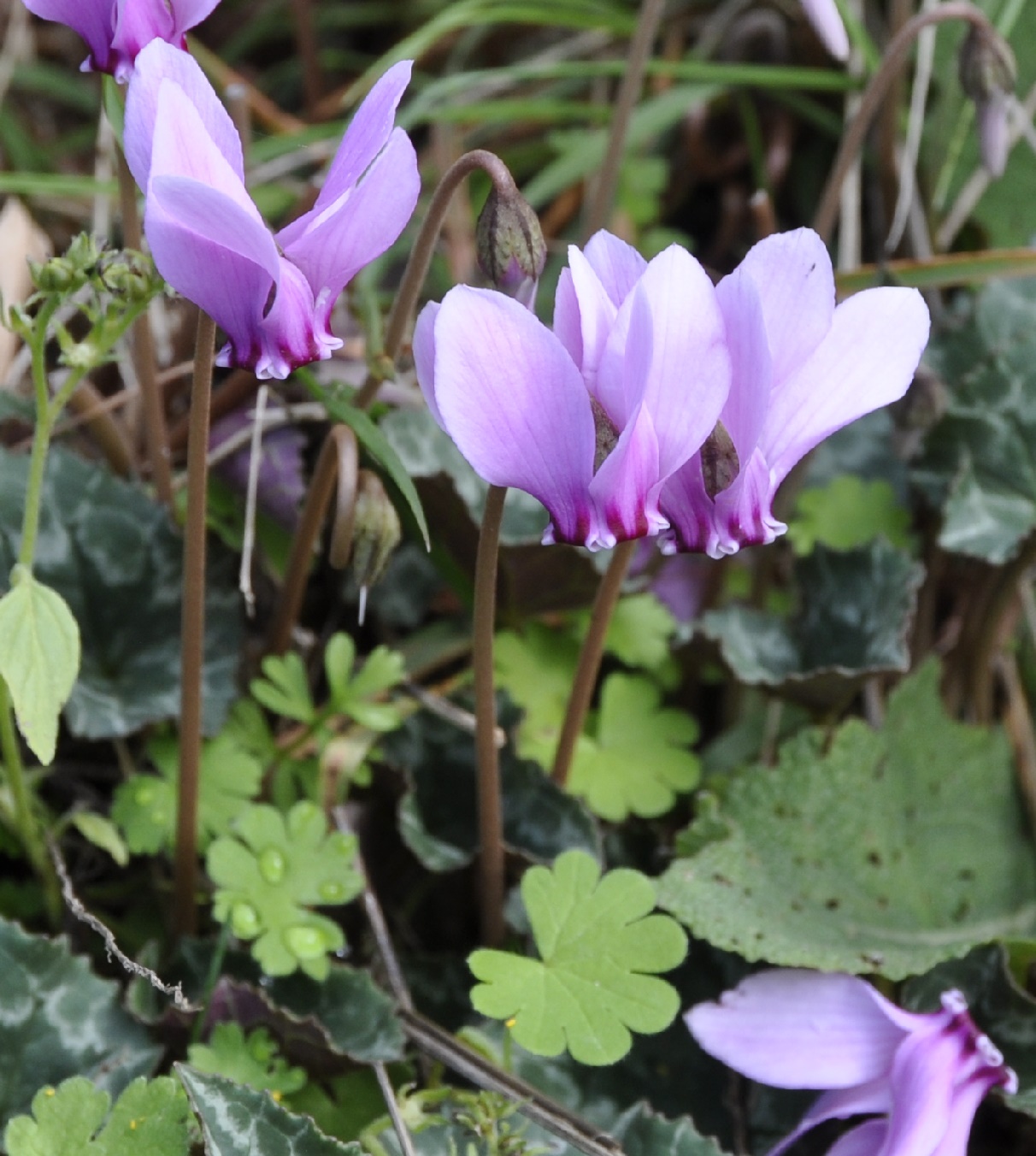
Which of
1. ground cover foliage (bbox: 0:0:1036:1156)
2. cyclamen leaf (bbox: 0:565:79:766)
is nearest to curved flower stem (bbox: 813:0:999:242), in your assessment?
ground cover foliage (bbox: 0:0:1036:1156)

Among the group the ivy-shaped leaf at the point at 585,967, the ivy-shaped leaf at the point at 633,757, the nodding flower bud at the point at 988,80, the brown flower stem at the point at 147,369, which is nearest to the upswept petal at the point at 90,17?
the brown flower stem at the point at 147,369

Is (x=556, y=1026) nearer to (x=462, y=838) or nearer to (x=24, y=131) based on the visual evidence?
(x=462, y=838)

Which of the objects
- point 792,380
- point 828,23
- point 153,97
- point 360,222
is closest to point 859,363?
point 792,380

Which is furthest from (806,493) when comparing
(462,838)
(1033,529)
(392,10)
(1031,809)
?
(392,10)

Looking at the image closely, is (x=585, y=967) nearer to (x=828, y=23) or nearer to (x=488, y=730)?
(x=488, y=730)

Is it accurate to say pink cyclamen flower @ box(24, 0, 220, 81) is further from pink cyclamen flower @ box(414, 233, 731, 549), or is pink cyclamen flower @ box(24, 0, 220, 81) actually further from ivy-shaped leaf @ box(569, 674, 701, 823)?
ivy-shaped leaf @ box(569, 674, 701, 823)
